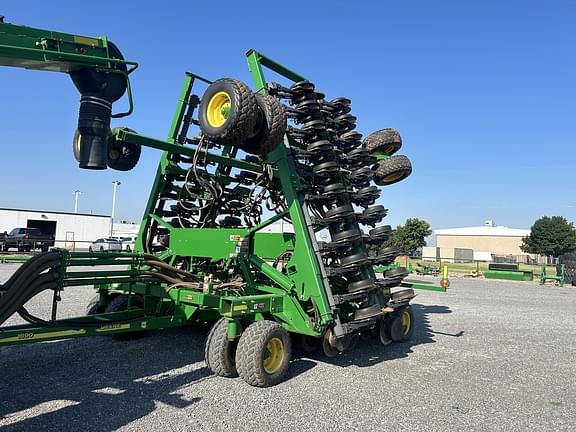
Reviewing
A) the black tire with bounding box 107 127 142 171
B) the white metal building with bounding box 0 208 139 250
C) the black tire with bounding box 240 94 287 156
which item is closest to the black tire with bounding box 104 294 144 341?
the black tire with bounding box 107 127 142 171

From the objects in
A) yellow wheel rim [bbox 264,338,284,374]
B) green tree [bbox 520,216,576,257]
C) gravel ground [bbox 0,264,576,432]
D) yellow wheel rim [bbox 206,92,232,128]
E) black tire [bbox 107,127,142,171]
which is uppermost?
green tree [bbox 520,216,576,257]

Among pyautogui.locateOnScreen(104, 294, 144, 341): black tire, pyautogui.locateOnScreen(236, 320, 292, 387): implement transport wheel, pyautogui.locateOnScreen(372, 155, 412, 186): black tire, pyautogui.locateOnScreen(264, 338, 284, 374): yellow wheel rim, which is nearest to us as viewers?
pyautogui.locateOnScreen(236, 320, 292, 387): implement transport wheel

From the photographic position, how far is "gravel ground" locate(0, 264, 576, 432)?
13.7 feet

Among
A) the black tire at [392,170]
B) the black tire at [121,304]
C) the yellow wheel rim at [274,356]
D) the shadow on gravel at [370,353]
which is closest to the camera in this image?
the yellow wheel rim at [274,356]

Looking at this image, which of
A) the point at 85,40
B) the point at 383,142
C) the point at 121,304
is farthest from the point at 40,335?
the point at 383,142

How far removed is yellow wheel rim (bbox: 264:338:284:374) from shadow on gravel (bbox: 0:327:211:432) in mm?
718

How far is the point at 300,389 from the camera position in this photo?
16.9 feet

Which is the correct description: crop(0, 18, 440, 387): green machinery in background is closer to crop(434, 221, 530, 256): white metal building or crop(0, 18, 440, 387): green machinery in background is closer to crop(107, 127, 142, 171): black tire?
crop(107, 127, 142, 171): black tire

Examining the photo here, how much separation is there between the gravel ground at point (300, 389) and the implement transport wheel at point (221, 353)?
114 mm

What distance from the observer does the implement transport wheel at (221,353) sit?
5.30 meters

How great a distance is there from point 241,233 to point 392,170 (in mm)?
2753

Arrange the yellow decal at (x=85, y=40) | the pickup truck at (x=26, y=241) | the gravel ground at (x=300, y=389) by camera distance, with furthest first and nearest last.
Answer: the pickup truck at (x=26, y=241), the yellow decal at (x=85, y=40), the gravel ground at (x=300, y=389)

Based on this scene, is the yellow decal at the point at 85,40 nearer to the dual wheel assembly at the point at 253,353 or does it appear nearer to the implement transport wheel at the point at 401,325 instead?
the dual wheel assembly at the point at 253,353

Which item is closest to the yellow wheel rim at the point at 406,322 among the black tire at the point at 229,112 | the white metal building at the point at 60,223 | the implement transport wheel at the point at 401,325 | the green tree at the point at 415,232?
the implement transport wheel at the point at 401,325
